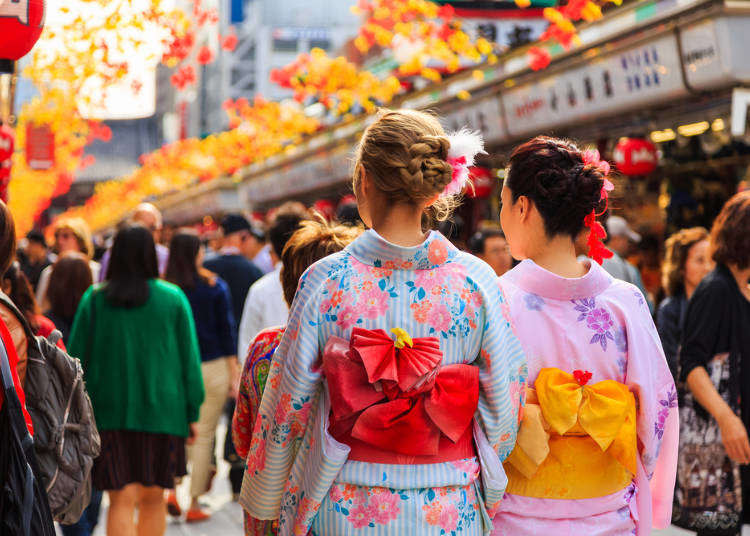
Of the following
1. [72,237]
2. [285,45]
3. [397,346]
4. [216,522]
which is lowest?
[285,45]

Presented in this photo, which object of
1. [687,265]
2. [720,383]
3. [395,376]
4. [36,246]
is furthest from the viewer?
[36,246]

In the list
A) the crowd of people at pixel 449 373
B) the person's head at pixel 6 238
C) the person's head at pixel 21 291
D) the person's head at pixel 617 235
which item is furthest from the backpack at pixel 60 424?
the person's head at pixel 617 235

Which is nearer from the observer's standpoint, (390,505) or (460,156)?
(390,505)

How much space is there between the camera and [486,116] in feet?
37.7

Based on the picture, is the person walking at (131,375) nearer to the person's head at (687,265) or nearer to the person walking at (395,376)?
the person walking at (395,376)

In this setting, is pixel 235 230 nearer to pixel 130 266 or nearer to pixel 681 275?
pixel 130 266

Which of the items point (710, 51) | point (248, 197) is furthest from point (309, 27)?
point (710, 51)

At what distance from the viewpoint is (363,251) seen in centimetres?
243

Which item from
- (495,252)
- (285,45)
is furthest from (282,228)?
(285,45)

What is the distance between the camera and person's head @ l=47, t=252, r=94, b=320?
5105mm

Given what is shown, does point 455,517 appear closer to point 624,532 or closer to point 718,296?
point 624,532

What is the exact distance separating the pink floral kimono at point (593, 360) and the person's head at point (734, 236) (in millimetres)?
1509

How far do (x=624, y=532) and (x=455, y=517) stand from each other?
24.0 inches

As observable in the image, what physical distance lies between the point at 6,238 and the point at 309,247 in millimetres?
1046
